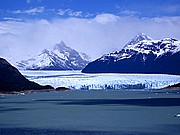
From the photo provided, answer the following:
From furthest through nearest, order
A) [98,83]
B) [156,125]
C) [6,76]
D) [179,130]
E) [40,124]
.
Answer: [98,83], [6,76], [40,124], [156,125], [179,130]

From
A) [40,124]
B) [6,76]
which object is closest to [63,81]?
[6,76]

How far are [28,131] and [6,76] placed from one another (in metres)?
119

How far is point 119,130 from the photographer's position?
4059 centimetres

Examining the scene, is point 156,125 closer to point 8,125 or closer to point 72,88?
point 8,125

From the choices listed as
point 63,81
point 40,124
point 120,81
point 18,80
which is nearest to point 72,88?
point 63,81

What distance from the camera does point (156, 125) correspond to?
145 feet

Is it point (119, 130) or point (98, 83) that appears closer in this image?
point (119, 130)

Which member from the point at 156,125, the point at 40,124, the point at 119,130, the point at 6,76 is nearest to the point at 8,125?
the point at 40,124

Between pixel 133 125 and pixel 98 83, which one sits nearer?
pixel 133 125

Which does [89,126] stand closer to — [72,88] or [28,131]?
[28,131]

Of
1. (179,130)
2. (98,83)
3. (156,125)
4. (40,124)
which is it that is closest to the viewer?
(179,130)

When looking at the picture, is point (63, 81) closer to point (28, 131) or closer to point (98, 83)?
point (98, 83)

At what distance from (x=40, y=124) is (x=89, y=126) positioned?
6.71m

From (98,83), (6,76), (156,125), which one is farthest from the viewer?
(98,83)
